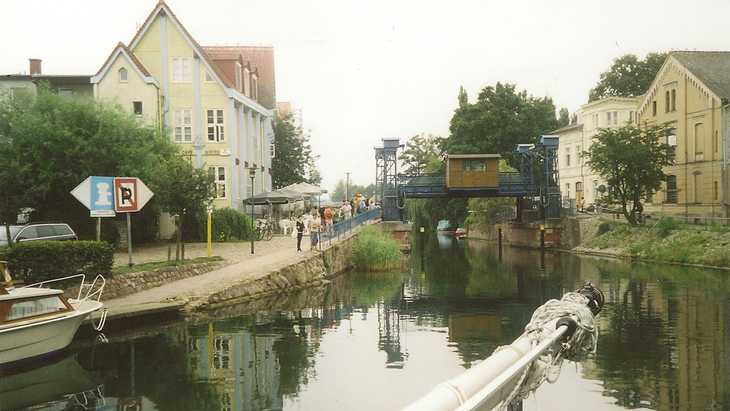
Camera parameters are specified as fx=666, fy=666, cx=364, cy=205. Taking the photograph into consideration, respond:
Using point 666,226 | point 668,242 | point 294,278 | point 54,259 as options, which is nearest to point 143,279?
point 54,259

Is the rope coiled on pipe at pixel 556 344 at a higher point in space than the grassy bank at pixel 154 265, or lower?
higher

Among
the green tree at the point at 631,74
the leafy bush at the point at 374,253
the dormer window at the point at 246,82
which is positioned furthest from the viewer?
the green tree at the point at 631,74

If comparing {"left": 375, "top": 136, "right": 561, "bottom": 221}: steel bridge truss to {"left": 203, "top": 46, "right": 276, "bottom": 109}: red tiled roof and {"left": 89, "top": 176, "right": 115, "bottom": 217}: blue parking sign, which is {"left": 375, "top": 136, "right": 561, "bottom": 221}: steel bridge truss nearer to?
{"left": 203, "top": 46, "right": 276, "bottom": 109}: red tiled roof

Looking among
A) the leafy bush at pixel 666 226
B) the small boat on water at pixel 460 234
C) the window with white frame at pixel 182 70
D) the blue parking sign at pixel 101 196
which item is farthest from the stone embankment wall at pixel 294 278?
the small boat on water at pixel 460 234

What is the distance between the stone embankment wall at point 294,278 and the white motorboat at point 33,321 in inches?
213

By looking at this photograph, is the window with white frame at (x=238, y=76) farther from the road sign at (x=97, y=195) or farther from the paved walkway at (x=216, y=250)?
the road sign at (x=97, y=195)

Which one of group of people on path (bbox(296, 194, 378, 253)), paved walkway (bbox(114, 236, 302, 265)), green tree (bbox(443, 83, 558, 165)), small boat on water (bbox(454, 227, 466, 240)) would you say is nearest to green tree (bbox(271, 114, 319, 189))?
group of people on path (bbox(296, 194, 378, 253))

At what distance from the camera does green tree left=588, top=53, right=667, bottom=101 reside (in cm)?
7069

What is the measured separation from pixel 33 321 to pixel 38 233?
1321cm

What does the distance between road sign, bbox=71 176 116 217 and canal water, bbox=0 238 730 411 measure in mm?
4061

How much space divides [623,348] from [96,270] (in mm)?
13828

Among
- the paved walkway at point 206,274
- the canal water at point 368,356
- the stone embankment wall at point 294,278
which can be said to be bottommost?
the canal water at point 368,356

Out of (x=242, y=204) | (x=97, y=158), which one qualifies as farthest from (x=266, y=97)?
(x=97, y=158)

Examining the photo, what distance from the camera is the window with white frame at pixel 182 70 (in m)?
38.2
